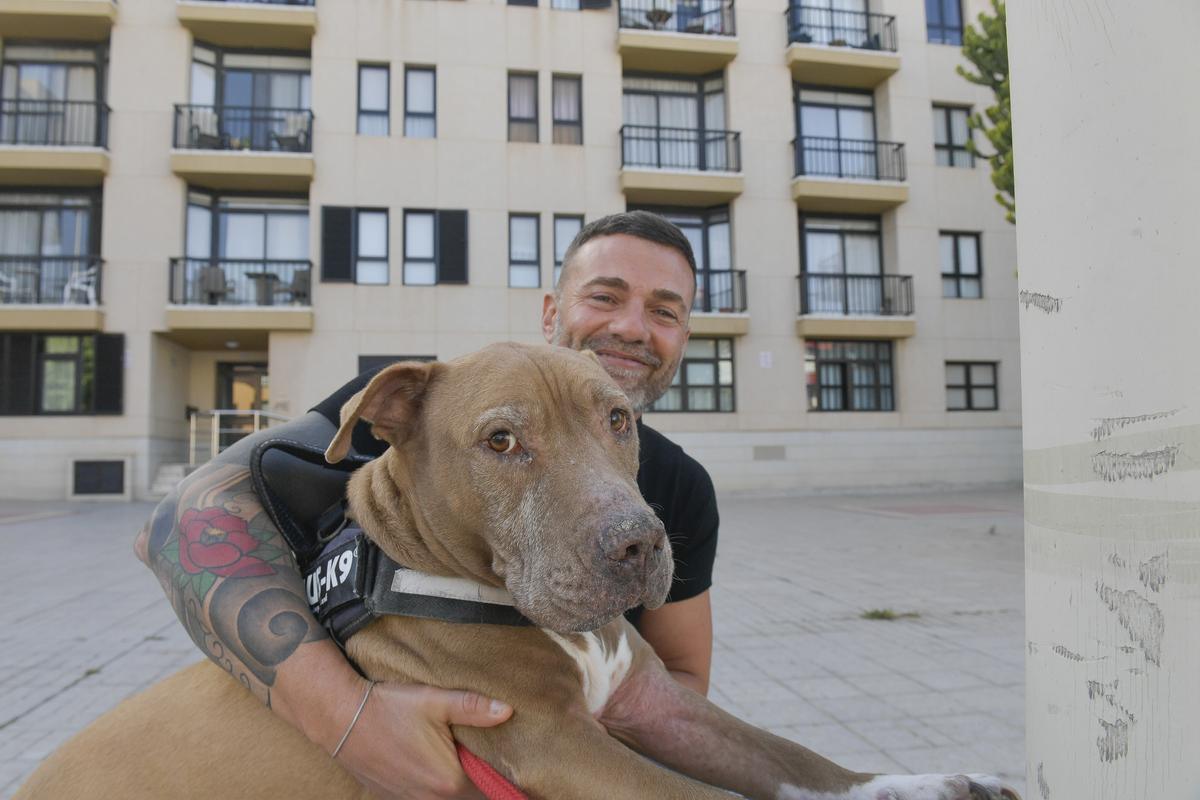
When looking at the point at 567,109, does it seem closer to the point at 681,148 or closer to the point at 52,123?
the point at 681,148

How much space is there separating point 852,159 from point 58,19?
21.2 meters

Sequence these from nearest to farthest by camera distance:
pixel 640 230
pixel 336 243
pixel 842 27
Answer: pixel 640 230 → pixel 336 243 → pixel 842 27

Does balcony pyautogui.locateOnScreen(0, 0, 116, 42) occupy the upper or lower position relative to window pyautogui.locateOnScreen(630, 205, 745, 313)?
upper

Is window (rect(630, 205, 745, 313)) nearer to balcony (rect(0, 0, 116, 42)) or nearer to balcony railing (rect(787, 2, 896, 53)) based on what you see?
balcony railing (rect(787, 2, 896, 53))

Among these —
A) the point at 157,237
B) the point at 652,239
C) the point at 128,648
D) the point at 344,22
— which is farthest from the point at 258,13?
the point at 652,239

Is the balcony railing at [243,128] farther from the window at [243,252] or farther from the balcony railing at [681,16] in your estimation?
the balcony railing at [681,16]

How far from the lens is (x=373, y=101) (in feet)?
65.6

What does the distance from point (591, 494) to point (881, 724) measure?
2.59 meters

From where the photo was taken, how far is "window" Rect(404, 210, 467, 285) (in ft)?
63.9

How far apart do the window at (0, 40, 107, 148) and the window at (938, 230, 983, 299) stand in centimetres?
2298

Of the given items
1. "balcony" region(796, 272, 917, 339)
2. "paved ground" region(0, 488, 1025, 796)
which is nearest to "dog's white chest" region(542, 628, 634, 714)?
"paved ground" region(0, 488, 1025, 796)


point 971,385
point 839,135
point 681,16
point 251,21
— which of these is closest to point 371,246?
point 251,21

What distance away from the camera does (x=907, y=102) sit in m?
22.1

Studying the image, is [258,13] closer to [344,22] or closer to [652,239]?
[344,22]
